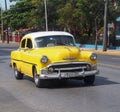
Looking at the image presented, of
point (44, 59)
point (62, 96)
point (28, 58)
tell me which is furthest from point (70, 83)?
point (62, 96)

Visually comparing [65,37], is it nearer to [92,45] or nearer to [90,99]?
[90,99]

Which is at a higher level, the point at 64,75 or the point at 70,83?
the point at 64,75

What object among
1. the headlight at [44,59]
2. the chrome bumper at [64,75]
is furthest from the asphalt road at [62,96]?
the headlight at [44,59]

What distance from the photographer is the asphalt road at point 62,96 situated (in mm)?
10702

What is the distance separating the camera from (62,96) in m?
12.6

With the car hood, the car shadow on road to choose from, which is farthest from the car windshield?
the car shadow on road

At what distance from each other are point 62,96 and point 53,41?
A: 3583 mm

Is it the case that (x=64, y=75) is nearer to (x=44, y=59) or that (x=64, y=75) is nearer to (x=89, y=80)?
(x=44, y=59)

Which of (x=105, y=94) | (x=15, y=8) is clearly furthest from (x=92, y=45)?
(x=105, y=94)

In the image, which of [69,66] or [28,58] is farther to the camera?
[28,58]

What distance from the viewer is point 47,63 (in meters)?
14.2

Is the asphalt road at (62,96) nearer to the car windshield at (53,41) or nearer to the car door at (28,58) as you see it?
the car door at (28,58)

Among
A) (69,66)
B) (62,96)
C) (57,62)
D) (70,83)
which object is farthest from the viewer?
(70,83)

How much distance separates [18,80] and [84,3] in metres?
36.5
